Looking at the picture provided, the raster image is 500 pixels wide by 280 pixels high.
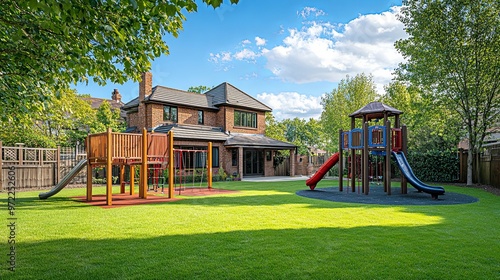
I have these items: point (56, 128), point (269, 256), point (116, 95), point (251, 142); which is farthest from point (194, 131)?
point (116, 95)

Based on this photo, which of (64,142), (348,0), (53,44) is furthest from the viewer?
(64,142)

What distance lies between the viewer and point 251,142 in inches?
1059

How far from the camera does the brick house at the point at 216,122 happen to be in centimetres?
2503

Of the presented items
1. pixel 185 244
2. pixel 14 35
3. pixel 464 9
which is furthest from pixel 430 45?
pixel 14 35

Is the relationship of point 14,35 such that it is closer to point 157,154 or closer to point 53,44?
point 53,44

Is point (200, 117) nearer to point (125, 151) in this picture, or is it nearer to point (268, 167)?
point (268, 167)

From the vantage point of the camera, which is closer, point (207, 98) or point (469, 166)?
point (469, 166)

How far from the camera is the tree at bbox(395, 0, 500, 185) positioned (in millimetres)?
18359

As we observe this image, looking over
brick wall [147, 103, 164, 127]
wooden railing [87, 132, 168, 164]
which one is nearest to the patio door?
brick wall [147, 103, 164, 127]

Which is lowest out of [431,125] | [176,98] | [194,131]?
[194,131]

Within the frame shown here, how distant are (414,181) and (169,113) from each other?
61.0 ft

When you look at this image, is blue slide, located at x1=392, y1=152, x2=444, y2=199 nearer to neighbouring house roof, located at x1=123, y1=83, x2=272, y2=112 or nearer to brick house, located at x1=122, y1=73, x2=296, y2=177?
brick house, located at x1=122, y1=73, x2=296, y2=177

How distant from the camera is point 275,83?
3422cm

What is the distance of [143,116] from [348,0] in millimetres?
16908
